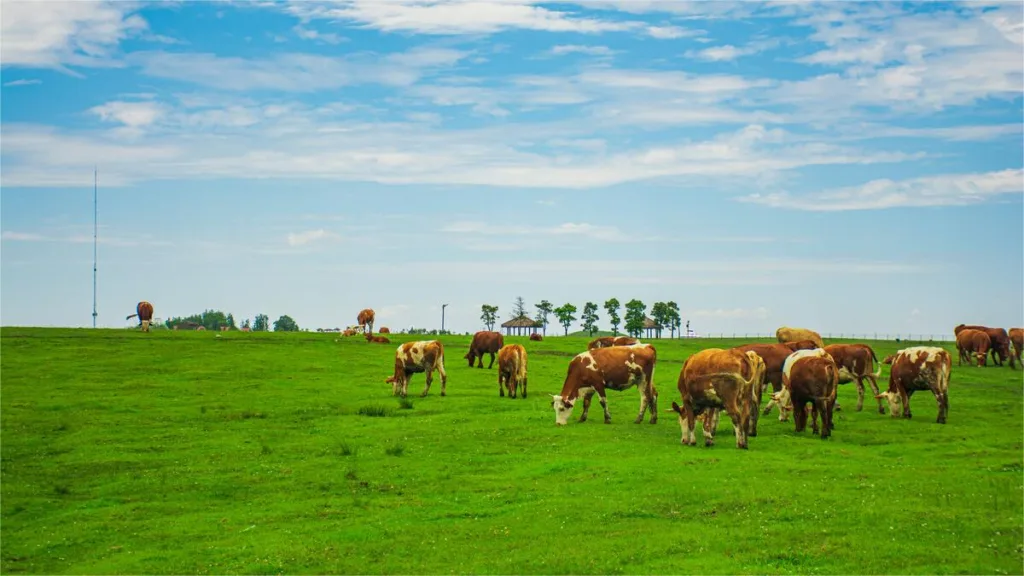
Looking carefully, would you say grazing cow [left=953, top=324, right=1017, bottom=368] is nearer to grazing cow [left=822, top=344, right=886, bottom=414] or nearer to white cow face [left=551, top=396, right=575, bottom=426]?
grazing cow [left=822, top=344, right=886, bottom=414]

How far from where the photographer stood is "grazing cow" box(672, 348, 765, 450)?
2655 cm

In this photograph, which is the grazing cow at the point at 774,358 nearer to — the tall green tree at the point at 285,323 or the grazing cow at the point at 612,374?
the grazing cow at the point at 612,374

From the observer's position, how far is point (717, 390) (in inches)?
1051

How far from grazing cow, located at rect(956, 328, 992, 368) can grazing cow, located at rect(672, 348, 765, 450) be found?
39.7 metres

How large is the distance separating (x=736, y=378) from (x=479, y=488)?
827cm

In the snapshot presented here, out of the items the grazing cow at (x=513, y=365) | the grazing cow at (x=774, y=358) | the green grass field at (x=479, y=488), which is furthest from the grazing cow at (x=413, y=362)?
the grazing cow at (x=774, y=358)

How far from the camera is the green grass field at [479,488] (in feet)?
58.7

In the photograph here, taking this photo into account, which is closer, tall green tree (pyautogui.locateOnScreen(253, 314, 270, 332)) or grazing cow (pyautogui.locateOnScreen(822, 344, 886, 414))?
grazing cow (pyautogui.locateOnScreen(822, 344, 886, 414))

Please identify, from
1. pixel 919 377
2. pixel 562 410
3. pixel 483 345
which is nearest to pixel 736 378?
pixel 562 410

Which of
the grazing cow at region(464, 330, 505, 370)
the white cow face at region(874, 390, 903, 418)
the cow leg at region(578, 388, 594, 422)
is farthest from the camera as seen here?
the grazing cow at region(464, 330, 505, 370)

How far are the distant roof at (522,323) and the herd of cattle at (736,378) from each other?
362ft

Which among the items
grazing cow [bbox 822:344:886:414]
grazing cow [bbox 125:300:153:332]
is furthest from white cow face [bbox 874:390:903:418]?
grazing cow [bbox 125:300:153:332]

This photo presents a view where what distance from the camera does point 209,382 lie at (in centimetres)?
4609

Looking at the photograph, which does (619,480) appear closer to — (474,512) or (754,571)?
(474,512)
